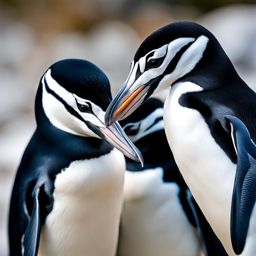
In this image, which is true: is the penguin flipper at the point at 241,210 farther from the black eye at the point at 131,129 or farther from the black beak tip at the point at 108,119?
the black eye at the point at 131,129

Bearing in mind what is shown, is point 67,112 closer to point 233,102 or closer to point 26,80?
point 233,102

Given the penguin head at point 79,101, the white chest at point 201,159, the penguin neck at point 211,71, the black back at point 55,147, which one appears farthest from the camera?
the black back at point 55,147

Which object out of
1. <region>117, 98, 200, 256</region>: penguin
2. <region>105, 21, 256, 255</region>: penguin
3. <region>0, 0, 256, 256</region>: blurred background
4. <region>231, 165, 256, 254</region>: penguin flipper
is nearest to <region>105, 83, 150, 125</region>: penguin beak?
<region>105, 21, 256, 255</region>: penguin

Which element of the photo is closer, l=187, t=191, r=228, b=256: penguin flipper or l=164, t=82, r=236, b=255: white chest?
l=164, t=82, r=236, b=255: white chest

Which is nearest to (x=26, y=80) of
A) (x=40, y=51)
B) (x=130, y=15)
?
(x=40, y=51)

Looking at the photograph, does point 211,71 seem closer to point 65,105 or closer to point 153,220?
point 65,105

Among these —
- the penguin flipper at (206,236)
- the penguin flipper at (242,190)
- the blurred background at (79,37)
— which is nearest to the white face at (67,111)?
the penguin flipper at (242,190)

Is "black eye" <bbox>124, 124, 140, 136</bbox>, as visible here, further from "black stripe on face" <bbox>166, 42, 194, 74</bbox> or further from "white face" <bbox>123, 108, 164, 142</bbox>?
"black stripe on face" <bbox>166, 42, 194, 74</bbox>

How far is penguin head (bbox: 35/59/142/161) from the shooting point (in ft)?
14.4

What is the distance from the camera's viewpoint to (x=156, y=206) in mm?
4988

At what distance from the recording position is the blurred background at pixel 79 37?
1354 centimetres

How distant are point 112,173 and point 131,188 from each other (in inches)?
17.2

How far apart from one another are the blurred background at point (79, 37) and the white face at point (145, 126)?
16.4 ft

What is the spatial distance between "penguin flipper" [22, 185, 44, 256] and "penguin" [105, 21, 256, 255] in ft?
2.04
